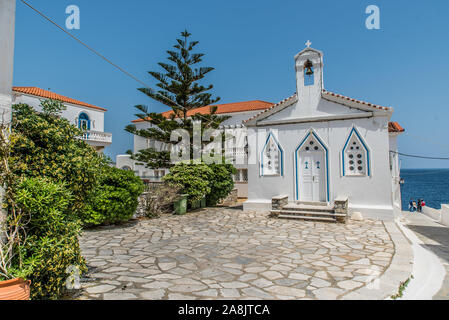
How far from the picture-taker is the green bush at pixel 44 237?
104 inches

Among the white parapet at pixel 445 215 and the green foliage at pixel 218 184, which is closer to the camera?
the white parapet at pixel 445 215

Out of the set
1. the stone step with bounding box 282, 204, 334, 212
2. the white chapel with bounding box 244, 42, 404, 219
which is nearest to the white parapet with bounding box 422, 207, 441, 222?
the white chapel with bounding box 244, 42, 404, 219

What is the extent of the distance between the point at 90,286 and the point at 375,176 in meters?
8.93

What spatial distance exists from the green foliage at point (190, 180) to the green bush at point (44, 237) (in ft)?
25.6

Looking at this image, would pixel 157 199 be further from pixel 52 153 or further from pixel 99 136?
pixel 99 136

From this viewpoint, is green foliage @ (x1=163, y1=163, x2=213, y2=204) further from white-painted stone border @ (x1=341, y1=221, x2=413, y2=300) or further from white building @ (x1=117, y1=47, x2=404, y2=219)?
white-painted stone border @ (x1=341, y1=221, x2=413, y2=300)

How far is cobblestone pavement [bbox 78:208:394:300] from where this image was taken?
11.6ft

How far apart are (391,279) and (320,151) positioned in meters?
6.67

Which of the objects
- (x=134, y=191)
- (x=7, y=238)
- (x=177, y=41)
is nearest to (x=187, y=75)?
(x=177, y=41)

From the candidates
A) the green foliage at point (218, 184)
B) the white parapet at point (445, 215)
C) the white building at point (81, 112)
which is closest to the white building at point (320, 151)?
the green foliage at point (218, 184)

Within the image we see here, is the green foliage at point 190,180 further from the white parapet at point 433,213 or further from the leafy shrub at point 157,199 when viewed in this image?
the white parapet at point 433,213

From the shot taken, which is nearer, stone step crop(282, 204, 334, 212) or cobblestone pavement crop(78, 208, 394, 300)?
cobblestone pavement crop(78, 208, 394, 300)

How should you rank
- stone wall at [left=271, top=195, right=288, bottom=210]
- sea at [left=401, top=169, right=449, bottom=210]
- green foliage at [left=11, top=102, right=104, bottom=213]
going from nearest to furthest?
green foliage at [left=11, top=102, right=104, bottom=213], stone wall at [left=271, top=195, right=288, bottom=210], sea at [left=401, top=169, right=449, bottom=210]

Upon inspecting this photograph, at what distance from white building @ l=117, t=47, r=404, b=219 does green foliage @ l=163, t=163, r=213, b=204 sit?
206 centimetres
